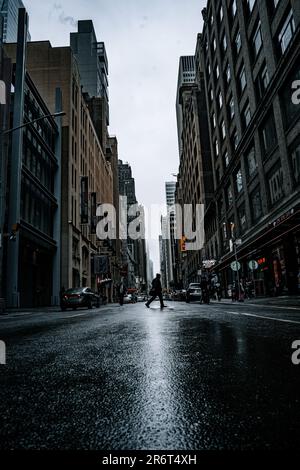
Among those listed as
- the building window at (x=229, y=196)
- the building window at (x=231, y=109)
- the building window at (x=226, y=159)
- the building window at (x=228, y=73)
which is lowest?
the building window at (x=229, y=196)

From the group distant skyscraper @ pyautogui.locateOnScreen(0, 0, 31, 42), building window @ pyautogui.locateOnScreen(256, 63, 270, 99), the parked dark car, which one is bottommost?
the parked dark car

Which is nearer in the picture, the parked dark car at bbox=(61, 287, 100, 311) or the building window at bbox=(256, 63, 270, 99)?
the parked dark car at bbox=(61, 287, 100, 311)

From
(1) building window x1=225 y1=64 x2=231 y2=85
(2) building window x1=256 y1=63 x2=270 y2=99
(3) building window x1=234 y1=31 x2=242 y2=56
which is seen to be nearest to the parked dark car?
(2) building window x1=256 y1=63 x2=270 y2=99

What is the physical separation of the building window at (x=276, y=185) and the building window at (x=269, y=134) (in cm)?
178

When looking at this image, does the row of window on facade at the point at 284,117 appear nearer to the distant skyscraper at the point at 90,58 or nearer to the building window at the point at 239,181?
the building window at the point at 239,181

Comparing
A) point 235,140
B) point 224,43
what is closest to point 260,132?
point 235,140

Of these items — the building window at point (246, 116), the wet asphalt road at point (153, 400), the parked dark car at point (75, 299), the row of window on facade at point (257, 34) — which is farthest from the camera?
the building window at point (246, 116)

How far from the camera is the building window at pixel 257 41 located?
24500 millimetres

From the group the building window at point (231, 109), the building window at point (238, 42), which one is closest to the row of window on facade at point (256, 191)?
the building window at point (231, 109)

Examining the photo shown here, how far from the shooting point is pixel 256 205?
1059 inches

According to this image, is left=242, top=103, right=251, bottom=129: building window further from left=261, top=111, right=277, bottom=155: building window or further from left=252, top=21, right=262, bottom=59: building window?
left=252, top=21, right=262, bottom=59: building window

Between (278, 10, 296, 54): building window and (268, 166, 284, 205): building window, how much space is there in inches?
298

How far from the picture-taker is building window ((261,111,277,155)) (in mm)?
22578

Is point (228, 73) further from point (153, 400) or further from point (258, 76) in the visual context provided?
point (153, 400)
